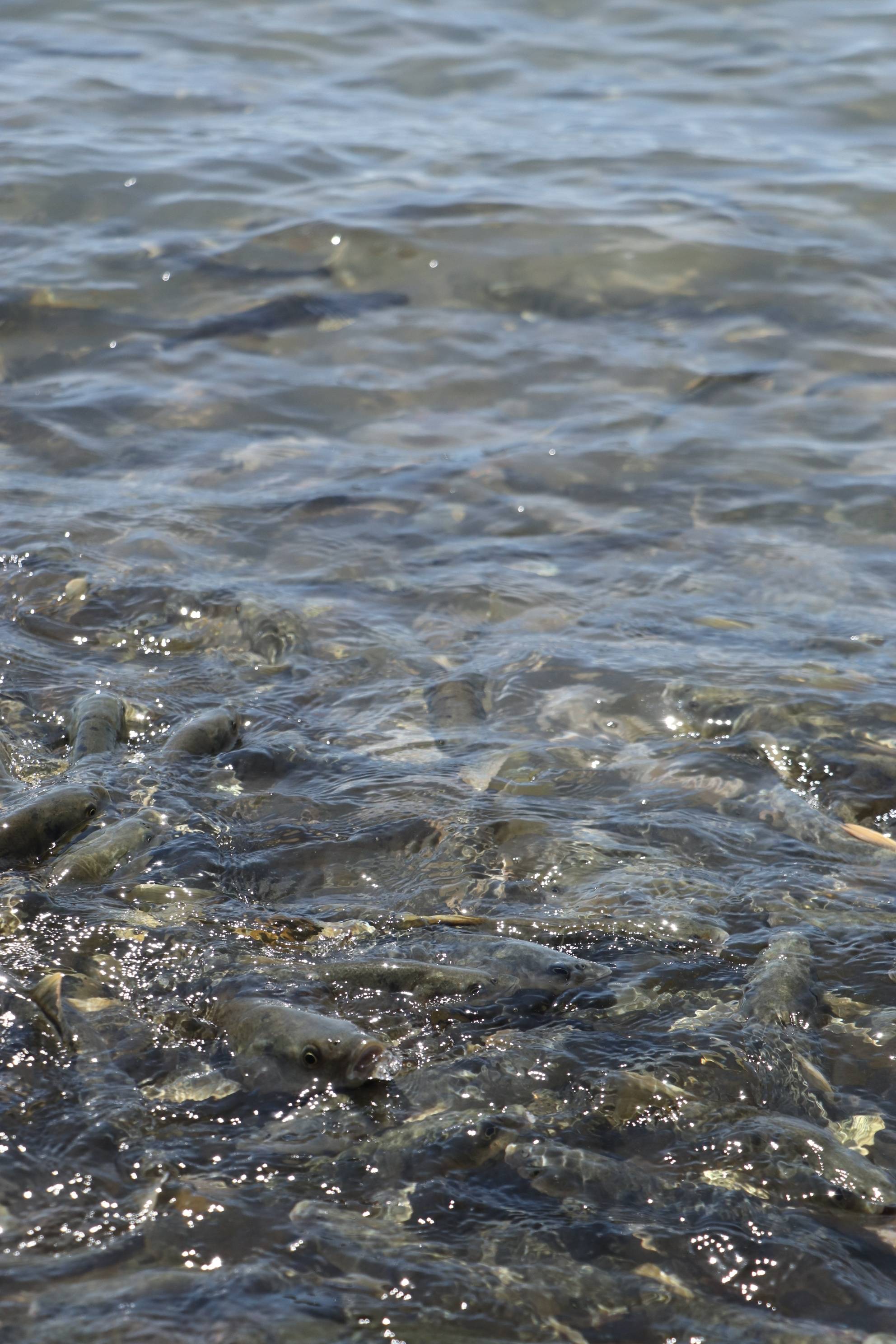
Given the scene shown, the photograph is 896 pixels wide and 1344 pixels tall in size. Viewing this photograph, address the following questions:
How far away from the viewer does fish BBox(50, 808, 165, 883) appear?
4883 millimetres

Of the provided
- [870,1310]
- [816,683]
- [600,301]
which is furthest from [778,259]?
[870,1310]

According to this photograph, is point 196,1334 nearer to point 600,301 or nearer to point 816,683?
point 816,683

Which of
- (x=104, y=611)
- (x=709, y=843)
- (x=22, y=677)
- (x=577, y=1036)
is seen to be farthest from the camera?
(x=104, y=611)

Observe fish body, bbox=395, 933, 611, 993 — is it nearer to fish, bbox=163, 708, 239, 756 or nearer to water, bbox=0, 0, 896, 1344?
water, bbox=0, 0, 896, 1344

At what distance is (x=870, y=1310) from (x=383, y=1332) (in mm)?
1266

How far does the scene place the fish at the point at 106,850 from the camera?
4883 mm

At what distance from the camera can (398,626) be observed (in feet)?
23.2

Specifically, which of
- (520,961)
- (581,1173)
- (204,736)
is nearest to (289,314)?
(204,736)

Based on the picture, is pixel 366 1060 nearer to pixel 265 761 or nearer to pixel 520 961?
pixel 520 961

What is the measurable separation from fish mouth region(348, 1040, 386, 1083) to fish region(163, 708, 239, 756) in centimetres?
209

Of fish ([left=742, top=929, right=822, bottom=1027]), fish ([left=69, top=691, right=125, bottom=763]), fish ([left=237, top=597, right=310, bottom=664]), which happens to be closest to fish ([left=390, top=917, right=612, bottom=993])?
fish ([left=742, top=929, right=822, bottom=1027])

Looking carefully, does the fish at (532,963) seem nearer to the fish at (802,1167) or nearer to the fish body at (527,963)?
the fish body at (527,963)

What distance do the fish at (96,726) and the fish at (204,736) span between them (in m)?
0.24

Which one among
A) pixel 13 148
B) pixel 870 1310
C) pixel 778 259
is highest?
pixel 13 148
